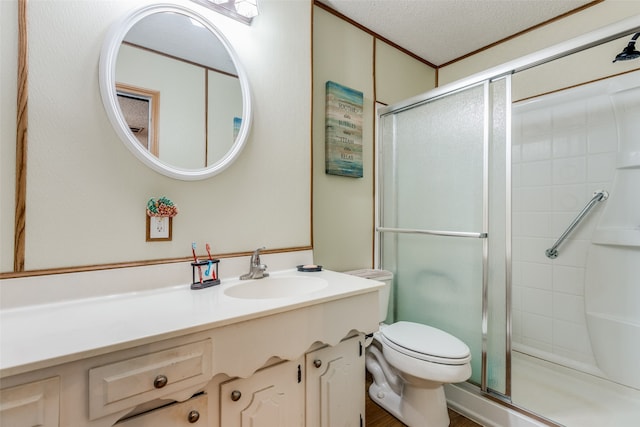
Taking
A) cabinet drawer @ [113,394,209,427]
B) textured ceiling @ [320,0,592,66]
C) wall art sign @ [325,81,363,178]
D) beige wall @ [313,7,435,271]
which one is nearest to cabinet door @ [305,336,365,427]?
cabinet drawer @ [113,394,209,427]

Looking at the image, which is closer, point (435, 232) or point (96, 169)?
point (96, 169)

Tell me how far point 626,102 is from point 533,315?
4.90 feet

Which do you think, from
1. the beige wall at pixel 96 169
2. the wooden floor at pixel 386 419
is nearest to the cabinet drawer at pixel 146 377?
the beige wall at pixel 96 169

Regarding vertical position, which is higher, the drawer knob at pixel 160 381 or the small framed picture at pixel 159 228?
the small framed picture at pixel 159 228

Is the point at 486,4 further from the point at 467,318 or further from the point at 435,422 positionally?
the point at 435,422

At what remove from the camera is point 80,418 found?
0.62m

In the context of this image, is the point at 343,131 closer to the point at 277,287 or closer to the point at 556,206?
the point at 277,287

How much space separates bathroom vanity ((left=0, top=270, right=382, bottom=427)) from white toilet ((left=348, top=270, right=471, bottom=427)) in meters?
0.31

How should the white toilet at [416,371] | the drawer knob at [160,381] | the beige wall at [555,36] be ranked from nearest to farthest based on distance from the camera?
the drawer knob at [160,381] < the white toilet at [416,371] < the beige wall at [555,36]

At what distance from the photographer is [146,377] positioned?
688 mm

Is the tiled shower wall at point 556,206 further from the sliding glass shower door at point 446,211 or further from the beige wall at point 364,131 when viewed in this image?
the beige wall at point 364,131

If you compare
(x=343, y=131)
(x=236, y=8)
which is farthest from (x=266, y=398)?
(x=236, y=8)

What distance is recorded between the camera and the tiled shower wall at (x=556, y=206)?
1.86 meters

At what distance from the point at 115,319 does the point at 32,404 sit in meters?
0.23
